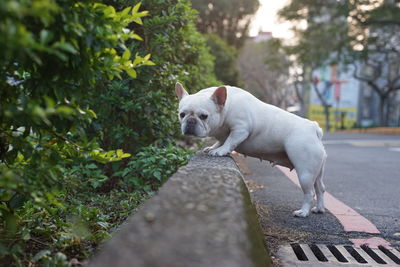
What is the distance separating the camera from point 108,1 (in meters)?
4.80

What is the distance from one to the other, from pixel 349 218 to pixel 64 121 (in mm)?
3184

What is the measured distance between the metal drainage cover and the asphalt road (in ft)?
0.45

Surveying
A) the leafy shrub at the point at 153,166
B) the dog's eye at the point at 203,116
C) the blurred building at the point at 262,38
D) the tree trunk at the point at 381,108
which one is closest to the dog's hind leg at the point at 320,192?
the leafy shrub at the point at 153,166

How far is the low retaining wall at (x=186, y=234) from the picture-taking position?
1.32 metres

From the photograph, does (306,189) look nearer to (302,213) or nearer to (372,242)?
(302,213)

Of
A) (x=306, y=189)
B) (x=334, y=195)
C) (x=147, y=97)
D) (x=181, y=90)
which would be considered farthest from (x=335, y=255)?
(x=334, y=195)

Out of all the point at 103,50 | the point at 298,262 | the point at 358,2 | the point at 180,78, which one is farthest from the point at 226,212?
the point at 358,2

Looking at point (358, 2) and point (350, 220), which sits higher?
point (358, 2)

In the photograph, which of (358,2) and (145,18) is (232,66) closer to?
(358,2)

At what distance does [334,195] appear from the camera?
19.1ft

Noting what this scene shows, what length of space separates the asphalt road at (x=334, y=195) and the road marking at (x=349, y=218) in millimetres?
66

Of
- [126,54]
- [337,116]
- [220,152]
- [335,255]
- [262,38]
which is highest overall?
[262,38]

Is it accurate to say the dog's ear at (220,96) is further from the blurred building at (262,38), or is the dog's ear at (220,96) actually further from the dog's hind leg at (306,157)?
the blurred building at (262,38)

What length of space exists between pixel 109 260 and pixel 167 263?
0.17m
